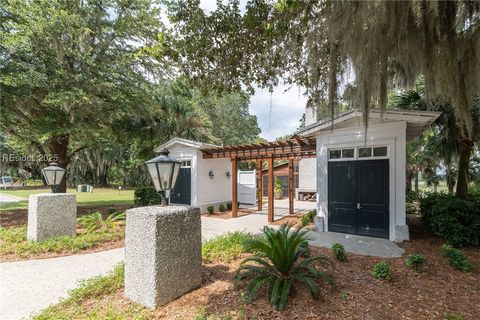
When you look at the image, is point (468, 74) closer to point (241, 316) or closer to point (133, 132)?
point (241, 316)

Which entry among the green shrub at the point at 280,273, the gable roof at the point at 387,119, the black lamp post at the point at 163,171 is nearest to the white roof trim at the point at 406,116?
the gable roof at the point at 387,119

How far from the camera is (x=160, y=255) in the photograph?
345cm

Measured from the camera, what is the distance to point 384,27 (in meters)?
2.81

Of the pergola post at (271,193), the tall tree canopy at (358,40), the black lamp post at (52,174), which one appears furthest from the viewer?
the pergola post at (271,193)

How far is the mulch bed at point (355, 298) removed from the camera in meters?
3.19

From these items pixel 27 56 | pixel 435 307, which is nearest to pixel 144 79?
pixel 27 56

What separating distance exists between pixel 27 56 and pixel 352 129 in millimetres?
10603

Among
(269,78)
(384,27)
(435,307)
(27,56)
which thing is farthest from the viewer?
(27,56)

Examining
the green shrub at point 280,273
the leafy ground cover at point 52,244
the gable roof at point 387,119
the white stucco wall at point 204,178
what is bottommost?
the leafy ground cover at point 52,244

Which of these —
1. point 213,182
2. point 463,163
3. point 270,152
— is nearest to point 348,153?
point 270,152

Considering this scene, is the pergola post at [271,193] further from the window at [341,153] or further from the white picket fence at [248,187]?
the white picket fence at [248,187]

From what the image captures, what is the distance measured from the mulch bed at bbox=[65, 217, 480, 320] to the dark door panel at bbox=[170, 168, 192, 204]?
7.67m

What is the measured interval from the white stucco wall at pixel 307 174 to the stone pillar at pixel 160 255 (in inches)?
567

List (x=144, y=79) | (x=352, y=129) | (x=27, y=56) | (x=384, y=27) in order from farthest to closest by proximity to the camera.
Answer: (x=144, y=79) → (x=27, y=56) → (x=352, y=129) → (x=384, y=27)
